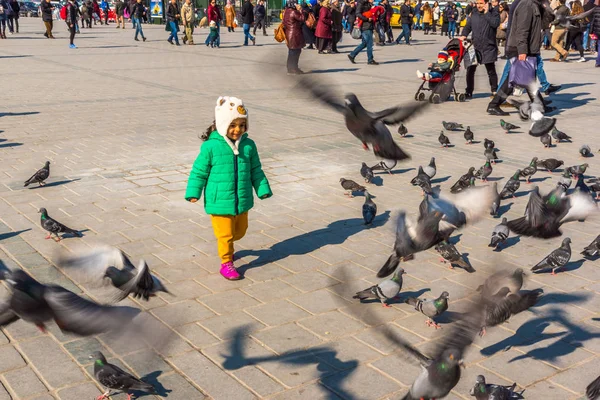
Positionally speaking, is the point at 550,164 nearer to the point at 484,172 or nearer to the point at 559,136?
the point at 484,172

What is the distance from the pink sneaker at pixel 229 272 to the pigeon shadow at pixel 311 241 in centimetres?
18

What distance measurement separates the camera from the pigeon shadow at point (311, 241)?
623 cm

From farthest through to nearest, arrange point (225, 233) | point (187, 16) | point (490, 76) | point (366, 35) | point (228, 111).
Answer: point (187, 16) < point (366, 35) < point (490, 76) < point (225, 233) < point (228, 111)

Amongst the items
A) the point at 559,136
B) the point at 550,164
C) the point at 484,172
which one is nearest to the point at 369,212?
the point at 484,172

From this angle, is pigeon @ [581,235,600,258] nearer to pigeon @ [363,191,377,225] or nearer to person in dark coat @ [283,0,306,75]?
pigeon @ [363,191,377,225]

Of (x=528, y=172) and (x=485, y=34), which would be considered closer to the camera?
(x=528, y=172)

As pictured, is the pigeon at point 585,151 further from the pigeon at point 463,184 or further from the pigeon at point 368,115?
the pigeon at point 368,115

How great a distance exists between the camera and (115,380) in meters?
3.86

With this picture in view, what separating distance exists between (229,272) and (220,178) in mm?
795

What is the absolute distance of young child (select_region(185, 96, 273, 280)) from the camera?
5.68 meters

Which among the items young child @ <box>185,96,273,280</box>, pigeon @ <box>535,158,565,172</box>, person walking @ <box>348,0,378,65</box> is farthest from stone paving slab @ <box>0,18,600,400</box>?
person walking @ <box>348,0,378,65</box>

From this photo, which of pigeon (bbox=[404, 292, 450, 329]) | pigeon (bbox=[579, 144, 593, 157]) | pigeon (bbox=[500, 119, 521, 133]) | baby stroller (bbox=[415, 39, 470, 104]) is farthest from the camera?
baby stroller (bbox=[415, 39, 470, 104])

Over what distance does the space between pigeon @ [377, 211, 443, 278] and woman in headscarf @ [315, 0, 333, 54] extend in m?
16.7

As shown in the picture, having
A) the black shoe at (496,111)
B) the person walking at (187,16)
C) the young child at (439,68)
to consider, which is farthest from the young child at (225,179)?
the person walking at (187,16)
